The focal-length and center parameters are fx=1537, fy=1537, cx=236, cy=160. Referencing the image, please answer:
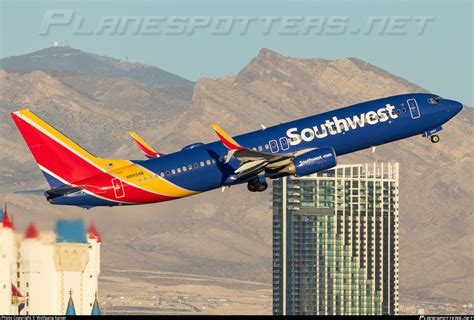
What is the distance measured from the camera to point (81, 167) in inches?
6225

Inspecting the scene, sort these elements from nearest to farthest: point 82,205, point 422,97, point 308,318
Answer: point 308,318, point 82,205, point 422,97

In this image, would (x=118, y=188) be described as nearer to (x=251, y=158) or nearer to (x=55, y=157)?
(x=55, y=157)

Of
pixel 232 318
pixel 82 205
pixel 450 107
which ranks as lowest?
pixel 232 318

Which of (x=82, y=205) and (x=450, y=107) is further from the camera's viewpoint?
(x=450, y=107)

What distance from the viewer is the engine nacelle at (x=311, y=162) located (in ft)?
512

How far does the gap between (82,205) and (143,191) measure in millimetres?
6325

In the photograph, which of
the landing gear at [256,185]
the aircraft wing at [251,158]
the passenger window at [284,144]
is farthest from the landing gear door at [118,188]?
the passenger window at [284,144]

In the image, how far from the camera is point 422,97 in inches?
6526

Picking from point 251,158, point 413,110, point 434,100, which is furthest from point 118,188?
point 434,100

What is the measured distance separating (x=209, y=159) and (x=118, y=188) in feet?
31.6

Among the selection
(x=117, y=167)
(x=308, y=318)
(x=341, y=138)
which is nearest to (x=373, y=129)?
(x=341, y=138)

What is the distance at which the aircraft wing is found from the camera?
15138cm

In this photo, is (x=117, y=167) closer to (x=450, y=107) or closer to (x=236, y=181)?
(x=236, y=181)

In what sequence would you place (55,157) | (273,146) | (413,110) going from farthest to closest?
1. (413,110)
2. (55,157)
3. (273,146)
